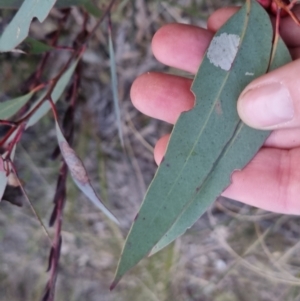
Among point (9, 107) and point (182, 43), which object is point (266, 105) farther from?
point (9, 107)

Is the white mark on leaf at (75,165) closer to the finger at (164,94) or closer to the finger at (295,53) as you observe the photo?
the finger at (164,94)

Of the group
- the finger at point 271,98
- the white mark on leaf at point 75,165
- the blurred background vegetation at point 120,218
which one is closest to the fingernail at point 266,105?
the finger at point 271,98

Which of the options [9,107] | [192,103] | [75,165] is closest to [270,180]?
[192,103]

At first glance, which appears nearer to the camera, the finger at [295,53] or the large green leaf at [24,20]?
the large green leaf at [24,20]

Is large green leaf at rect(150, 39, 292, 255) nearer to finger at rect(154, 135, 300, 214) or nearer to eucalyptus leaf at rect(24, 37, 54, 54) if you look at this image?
finger at rect(154, 135, 300, 214)

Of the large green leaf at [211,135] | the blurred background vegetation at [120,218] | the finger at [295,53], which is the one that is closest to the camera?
the large green leaf at [211,135]

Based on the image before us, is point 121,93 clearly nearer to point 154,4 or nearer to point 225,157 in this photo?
point 154,4
